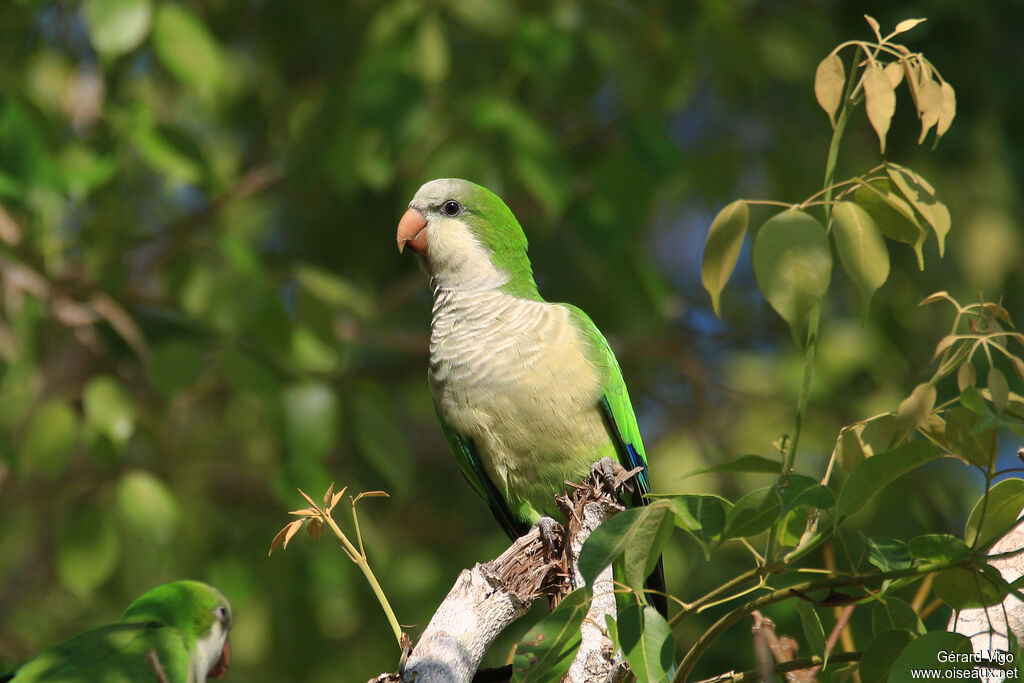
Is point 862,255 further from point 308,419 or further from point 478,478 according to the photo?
point 308,419

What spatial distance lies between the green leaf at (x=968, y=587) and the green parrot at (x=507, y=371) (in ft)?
4.35

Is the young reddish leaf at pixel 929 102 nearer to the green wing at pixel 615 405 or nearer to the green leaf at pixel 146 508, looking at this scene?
the green wing at pixel 615 405

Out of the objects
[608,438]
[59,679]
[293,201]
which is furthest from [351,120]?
[59,679]

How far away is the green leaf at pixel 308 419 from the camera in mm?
3689

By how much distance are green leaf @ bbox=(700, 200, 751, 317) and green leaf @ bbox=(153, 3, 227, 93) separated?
280cm

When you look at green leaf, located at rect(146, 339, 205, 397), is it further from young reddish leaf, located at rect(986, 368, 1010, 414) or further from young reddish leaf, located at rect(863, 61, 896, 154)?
young reddish leaf, located at rect(986, 368, 1010, 414)

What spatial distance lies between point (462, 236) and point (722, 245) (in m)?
1.86

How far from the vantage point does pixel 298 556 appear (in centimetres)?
426

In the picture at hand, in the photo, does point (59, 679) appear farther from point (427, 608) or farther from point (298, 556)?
point (427, 608)

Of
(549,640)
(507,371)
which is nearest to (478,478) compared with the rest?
(507,371)

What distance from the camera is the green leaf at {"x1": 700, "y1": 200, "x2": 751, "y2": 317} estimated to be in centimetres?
144

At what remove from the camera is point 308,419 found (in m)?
3.73

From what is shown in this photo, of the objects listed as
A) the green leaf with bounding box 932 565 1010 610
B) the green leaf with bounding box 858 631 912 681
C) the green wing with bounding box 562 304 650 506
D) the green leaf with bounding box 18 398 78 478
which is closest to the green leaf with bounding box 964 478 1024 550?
the green leaf with bounding box 932 565 1010 610

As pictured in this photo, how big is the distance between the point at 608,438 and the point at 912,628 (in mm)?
Result: 1531
